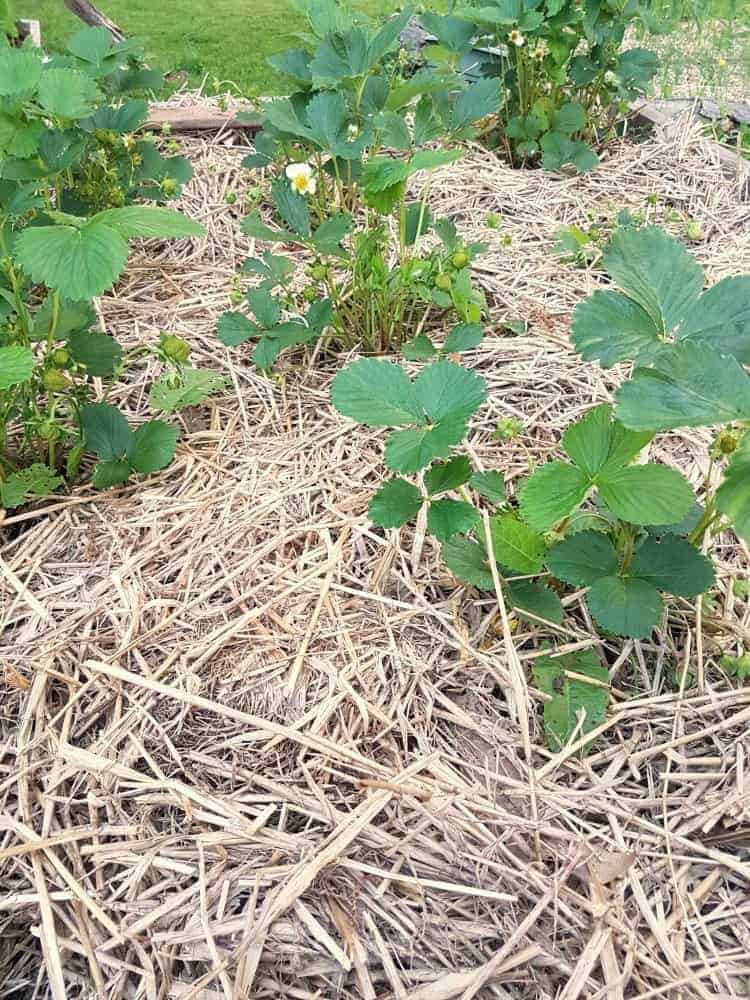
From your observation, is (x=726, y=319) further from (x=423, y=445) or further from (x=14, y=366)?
(x=14, y=366)

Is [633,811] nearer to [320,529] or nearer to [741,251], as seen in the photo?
[320,529]

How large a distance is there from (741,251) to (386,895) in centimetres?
162

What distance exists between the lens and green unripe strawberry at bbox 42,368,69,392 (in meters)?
1.07

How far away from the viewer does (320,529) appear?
1071mm

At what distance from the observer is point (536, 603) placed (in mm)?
911

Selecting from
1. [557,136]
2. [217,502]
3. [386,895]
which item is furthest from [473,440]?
[557,136]

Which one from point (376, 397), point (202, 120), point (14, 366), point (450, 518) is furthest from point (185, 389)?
point (202, 120)

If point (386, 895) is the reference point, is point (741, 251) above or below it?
above

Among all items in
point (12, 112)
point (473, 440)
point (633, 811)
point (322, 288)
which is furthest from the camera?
point (322, 288)

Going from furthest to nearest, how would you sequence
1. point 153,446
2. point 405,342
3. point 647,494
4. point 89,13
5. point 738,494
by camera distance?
point 89,13
point 405,342
point 153,446
point 647,494
point 738,494

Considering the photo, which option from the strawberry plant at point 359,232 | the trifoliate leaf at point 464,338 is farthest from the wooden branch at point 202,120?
the trifoliate leaf at point 464,338

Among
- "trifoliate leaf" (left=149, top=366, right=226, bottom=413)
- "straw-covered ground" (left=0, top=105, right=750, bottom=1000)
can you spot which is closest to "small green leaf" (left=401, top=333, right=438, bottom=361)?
"straw-covered ground" (left=0, top=105, right=750, bottom=1000)

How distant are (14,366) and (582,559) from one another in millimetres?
674

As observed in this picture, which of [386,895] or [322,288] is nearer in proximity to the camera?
[386,895]
